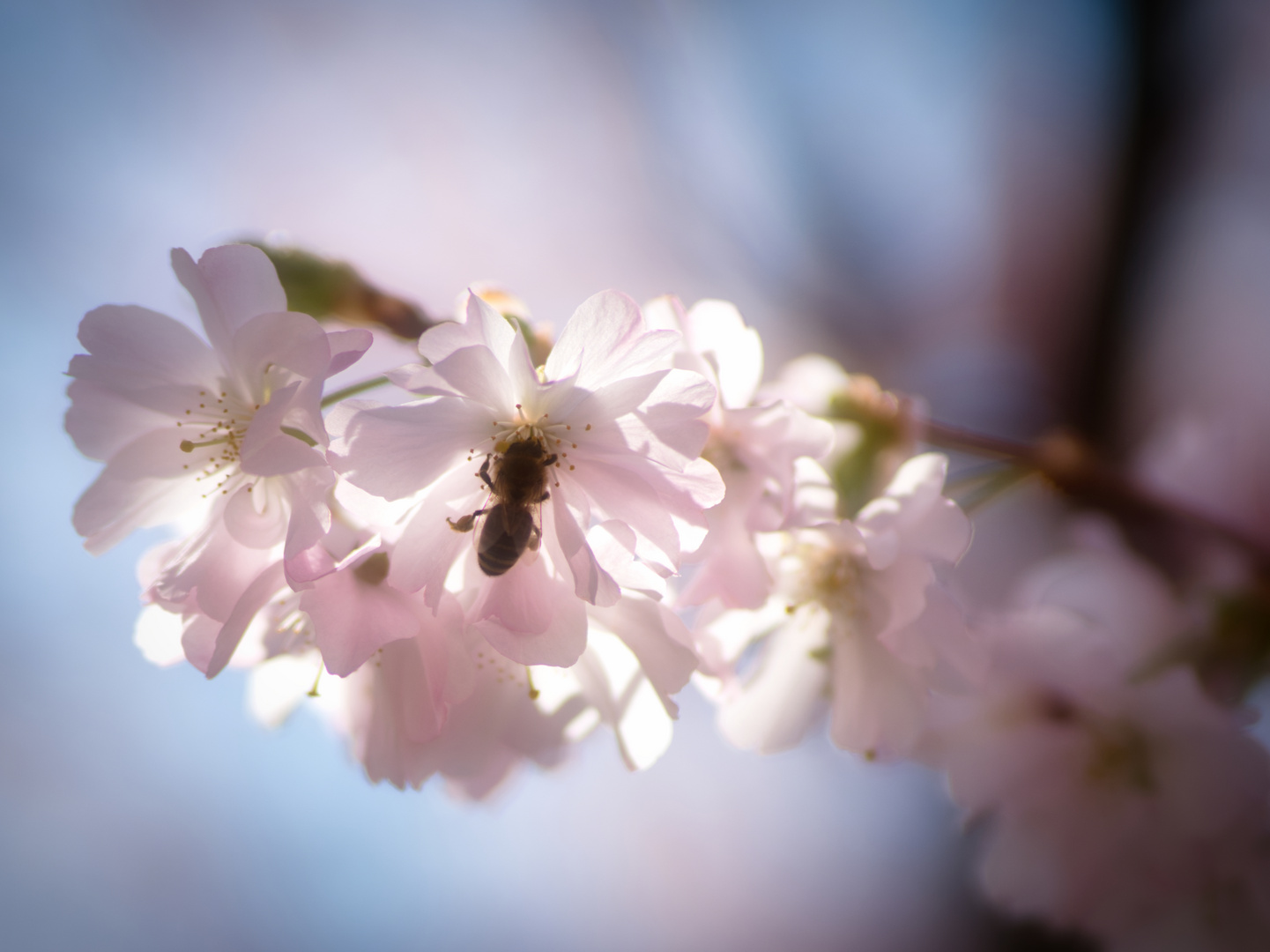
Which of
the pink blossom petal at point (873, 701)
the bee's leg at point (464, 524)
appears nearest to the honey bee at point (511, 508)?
the bee's leg at point (464, 524)

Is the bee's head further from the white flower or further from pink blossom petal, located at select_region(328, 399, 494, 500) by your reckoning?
the white flower

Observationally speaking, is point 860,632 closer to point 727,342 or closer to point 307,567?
point 727,342

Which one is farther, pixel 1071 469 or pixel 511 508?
pixel 1071 469

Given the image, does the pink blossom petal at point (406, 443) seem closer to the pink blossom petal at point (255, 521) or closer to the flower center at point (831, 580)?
the pink blossom petal at point (255, 521)

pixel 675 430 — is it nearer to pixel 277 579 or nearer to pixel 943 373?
pixel 277 579

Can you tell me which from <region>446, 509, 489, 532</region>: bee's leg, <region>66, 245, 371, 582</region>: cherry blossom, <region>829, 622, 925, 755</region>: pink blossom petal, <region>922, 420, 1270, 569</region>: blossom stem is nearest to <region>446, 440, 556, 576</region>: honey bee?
<region>446, 509, 489, 532</region>: bee's leg

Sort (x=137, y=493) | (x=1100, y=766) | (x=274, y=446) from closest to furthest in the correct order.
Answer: (x=274, y=446)
(x=137, y=493)
(x=1100, y=766)

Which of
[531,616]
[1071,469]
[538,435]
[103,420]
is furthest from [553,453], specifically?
[1071,469]

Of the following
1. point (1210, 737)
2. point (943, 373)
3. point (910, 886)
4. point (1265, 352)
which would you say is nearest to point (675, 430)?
point (1210, 737)
